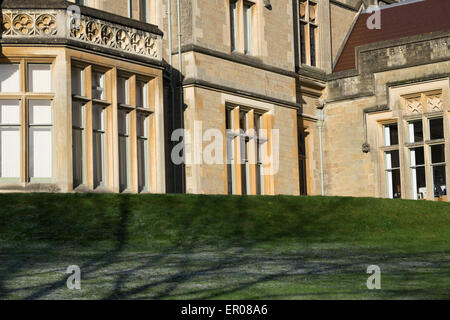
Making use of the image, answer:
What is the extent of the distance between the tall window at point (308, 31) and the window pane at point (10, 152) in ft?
44.6

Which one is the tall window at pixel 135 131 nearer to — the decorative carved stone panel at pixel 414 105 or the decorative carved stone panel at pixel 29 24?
the decorative carved stone panel at pixel 29 24

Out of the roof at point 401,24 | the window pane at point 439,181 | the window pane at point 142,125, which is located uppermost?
the roof at point 401,24

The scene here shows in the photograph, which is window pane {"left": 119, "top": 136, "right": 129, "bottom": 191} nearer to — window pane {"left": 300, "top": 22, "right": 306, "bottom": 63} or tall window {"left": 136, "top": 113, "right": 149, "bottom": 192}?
tall window {"left": 136, "top": 113, "right": 149, "bottom": 192}

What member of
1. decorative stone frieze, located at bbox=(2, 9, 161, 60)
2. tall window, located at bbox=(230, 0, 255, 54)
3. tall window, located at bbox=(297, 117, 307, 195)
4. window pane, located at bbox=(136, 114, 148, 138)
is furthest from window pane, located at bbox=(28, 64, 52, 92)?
→ tall window, located at bbox=(297, 117, 307, 195)

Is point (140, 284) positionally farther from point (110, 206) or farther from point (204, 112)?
point (204, 112)

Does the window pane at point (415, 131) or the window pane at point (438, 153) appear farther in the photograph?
the window pane at point (415, 131)

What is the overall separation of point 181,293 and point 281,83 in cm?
1931

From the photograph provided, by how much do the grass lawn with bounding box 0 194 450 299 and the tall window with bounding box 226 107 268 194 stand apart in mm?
5740

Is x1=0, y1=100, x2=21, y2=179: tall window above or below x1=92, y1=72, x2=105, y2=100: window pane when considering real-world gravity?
below

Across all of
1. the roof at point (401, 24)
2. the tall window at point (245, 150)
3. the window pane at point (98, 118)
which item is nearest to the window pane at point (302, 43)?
the roof at point (401, 24)

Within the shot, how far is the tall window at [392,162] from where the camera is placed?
99.9 ft

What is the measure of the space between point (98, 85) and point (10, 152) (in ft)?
8.88

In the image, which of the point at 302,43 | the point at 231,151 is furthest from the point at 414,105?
the point at 231,151

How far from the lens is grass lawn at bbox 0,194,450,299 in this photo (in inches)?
429
